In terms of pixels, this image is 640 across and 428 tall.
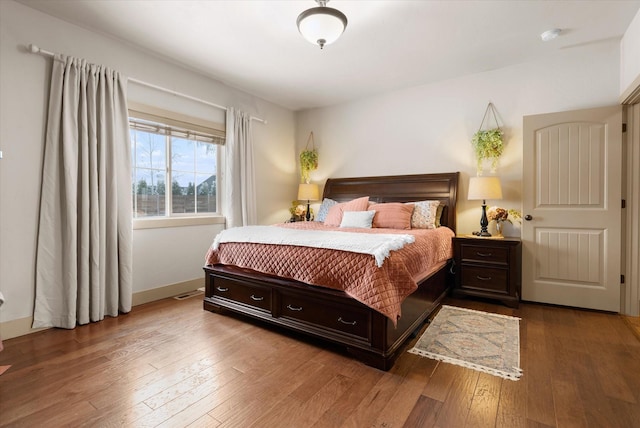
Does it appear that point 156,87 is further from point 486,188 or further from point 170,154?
point 486,188

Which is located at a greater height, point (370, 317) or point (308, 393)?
point (370, 317)

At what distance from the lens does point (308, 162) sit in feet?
16.3

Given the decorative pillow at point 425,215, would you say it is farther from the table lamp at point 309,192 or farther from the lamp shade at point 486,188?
the table lamp at point 309,192

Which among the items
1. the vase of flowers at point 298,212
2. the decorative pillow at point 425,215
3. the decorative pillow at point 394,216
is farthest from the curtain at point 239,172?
the decorative pillow at point 425,215

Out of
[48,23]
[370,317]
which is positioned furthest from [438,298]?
[48,23]

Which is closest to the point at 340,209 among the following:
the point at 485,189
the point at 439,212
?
the point at 439,212

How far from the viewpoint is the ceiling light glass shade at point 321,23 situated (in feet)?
7.17

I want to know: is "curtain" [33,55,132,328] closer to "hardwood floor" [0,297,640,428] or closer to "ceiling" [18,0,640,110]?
"hardwood floor" [0,297,640,428]

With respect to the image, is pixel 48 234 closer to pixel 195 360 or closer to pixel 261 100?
pixel 195 360

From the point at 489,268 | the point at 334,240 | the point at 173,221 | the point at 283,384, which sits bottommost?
the point at 283,384

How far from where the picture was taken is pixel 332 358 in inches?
82.9

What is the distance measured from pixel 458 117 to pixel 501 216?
1376mm

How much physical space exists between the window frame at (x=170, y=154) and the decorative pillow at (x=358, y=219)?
1.71 metres

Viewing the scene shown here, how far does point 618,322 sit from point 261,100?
4843 millimetres
